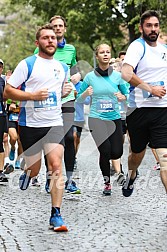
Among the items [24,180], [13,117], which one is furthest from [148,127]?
[13,117]

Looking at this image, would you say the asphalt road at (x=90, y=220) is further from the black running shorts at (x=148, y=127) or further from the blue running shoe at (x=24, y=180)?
the black running shorts at (x=148, y=127)

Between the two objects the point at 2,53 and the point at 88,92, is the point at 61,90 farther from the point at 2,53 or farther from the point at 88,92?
the point at 2,53

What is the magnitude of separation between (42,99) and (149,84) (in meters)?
1.13

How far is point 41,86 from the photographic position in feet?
22.2

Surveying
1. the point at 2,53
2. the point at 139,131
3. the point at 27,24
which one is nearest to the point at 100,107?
the point at 139,131

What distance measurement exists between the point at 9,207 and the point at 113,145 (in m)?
1.82

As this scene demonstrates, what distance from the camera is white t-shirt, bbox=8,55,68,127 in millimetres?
6691

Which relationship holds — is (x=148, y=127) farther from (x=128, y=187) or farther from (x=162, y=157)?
(x=128, y=187)

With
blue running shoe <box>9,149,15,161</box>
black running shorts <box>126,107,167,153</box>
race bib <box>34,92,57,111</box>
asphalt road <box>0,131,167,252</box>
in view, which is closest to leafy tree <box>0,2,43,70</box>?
blue running shoe <box>9,149,15,161</box>

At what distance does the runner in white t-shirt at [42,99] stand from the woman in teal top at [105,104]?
6.79ft

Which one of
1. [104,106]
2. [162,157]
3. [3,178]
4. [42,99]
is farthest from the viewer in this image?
[3,178]

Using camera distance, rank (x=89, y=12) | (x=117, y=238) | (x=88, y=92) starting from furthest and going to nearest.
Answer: (x=89, y=12)
(x=88, y=92)
(x=117, y=238)

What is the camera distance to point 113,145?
29.5 ft

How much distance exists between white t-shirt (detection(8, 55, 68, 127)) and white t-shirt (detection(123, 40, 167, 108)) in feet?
2.45
